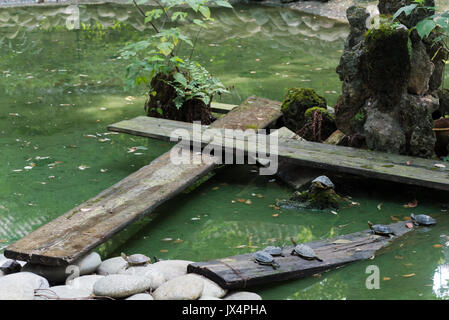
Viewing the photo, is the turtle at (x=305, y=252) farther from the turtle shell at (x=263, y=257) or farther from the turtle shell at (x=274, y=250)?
the turtle shell at (x=263, y=257)

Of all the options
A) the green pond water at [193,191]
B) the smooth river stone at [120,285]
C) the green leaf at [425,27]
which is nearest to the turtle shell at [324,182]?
the green pond water at [193,191]

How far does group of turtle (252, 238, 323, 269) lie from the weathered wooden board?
0.09ft

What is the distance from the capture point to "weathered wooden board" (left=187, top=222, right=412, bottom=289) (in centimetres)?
395

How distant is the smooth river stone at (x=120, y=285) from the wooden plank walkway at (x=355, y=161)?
2078 mm

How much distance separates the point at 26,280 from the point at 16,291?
0.44ft

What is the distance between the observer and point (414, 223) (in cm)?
486

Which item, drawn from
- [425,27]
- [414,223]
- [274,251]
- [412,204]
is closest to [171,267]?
[274,251]

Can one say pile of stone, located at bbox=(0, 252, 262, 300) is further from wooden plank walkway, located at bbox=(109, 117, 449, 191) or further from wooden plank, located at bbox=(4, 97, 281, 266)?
wooden plank walkway, located at bbox=(109, 117, 449, 191)

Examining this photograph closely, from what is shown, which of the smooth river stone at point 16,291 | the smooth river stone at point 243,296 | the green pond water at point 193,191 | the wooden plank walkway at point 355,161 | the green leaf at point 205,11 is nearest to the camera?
the smooth river stone at point 16,291

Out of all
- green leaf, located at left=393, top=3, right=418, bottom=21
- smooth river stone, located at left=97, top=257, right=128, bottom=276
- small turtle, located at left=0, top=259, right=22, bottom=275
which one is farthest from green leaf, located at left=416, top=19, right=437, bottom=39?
small turtle, located at left=0, top=259, right=22, bottom=275

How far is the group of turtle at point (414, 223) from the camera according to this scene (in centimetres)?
461

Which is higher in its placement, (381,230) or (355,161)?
(355,161)

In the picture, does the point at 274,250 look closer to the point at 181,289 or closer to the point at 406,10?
the point at 181,289

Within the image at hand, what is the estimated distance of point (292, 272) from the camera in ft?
13.5
